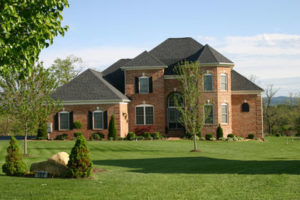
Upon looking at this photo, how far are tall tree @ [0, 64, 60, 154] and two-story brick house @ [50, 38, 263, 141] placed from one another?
43.6ft

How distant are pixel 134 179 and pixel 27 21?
709 cm

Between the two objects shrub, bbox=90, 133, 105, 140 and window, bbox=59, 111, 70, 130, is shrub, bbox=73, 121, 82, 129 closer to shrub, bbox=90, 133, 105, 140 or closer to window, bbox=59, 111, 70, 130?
window, bbox=59, 111, 70, 130

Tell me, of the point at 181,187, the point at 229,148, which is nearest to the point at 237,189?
the point at 181,187

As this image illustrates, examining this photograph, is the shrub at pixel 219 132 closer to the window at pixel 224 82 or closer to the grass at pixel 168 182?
the window at pixel 224 82

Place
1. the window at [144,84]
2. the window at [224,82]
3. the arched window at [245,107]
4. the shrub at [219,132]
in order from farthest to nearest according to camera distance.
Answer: the arched window at [245,107], the window at [144,84], the window at [224,82], the shrub at [219,132]

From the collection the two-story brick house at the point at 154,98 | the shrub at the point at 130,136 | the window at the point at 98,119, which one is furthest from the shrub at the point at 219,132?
the window at the point at 98,119

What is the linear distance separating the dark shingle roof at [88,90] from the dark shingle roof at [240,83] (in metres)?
11.1

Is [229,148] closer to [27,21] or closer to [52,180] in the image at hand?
[52,180]

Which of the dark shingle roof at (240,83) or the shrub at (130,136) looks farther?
the dark shingle roof at (240,83)

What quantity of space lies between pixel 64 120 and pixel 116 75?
821 cm

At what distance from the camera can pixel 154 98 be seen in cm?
4041

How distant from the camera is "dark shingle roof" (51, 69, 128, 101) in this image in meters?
38.3

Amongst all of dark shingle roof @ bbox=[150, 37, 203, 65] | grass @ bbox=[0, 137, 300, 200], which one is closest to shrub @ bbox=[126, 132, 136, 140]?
dark shingle roof @ bbox=[150, 37, 203, 65]

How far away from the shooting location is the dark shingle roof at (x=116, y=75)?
42.9 m
